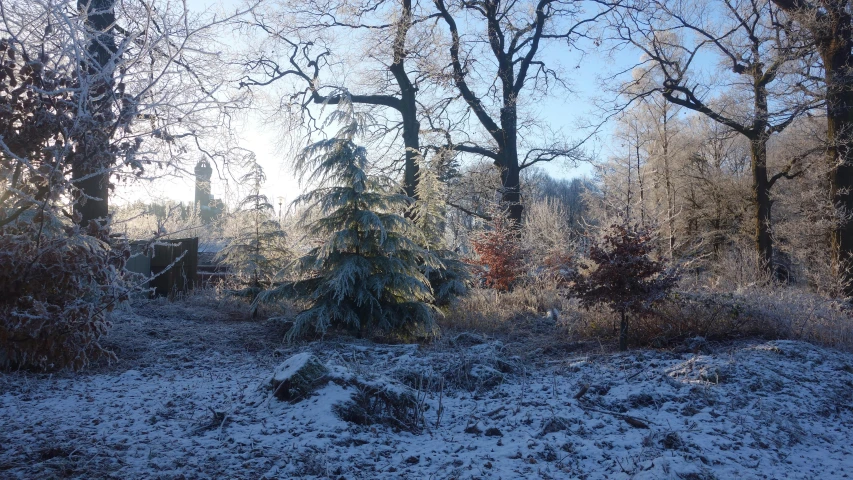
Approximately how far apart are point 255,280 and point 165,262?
125 inches

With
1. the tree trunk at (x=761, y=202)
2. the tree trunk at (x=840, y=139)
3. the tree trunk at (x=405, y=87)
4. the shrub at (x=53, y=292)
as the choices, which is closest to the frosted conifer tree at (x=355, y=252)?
the shrub at (x=53, y=292)

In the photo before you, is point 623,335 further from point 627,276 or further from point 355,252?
point 355,252

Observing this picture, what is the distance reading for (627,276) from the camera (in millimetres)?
6281

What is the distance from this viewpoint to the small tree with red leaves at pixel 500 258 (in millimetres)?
12086

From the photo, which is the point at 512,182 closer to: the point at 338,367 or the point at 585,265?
the point at 585,265

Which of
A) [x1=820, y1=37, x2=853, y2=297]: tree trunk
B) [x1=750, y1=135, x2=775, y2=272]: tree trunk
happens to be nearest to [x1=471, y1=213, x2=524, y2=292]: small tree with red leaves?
[x1=820, y1=37, x2=853, y2=297]: tree trunk

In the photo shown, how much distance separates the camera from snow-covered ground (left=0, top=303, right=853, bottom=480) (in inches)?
137

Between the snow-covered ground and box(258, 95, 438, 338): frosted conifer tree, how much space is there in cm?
131

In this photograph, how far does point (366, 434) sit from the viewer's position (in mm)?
3979

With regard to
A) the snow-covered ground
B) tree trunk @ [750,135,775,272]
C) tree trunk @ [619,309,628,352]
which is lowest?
the snow-covered ground

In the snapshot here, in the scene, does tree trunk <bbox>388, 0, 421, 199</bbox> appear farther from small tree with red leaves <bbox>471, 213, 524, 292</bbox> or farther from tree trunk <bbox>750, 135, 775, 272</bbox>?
tree trunk <bbox>750, 135, 775, 272</bbox>

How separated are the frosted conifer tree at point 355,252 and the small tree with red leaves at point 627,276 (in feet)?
7.37

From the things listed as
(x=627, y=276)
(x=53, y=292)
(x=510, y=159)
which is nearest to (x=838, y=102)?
(x=510, y=159)

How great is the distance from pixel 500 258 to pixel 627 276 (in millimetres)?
5877
